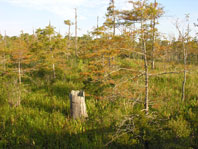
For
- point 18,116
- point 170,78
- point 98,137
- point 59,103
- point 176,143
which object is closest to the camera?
point 176,143

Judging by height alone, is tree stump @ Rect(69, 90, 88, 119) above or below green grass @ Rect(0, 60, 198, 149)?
above

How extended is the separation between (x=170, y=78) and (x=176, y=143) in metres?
Answer: 6.72

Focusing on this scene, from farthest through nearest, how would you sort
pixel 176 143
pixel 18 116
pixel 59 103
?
1. pixel 59 103
2. pixel 18 116
3. pixel 176 143

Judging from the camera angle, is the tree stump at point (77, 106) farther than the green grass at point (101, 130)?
Yes

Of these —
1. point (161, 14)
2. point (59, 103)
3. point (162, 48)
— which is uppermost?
point (161, 14)

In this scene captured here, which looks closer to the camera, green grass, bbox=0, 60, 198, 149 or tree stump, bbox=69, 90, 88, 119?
green grass, bbox=0, 60, 198, 149

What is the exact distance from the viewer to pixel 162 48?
10.8ft

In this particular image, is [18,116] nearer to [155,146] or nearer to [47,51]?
[155,146]

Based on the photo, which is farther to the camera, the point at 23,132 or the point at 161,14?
the point at 23,132

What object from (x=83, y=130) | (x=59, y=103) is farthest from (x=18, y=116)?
(x=83, y=130)

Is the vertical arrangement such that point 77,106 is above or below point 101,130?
above

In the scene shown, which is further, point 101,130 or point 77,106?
point 77,106

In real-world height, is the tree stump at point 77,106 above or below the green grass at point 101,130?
above

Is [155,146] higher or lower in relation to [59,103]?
lower
